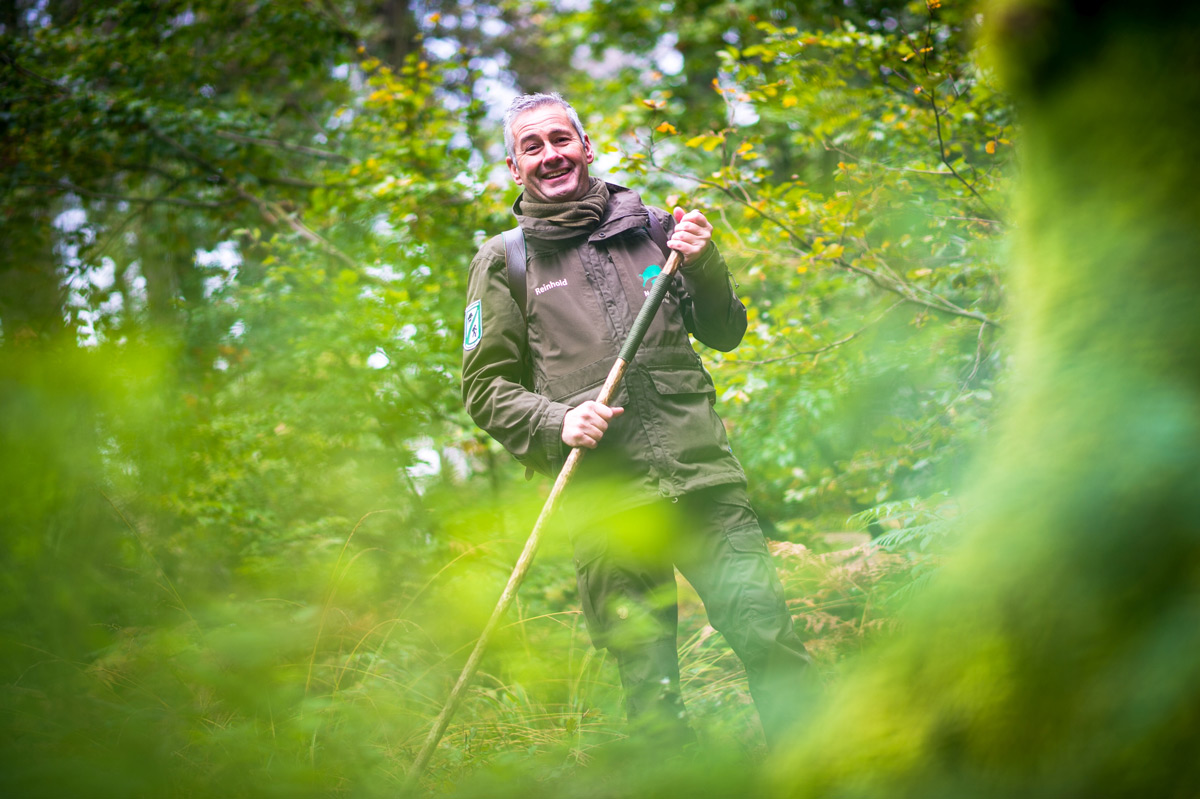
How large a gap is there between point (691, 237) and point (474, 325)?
794 millimetres

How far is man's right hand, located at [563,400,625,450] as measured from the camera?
2332 millimetres

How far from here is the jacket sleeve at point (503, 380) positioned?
2455 mm

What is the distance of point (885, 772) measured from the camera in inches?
39.6

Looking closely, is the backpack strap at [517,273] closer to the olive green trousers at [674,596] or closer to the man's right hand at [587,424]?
the man's right hand at [587,424]

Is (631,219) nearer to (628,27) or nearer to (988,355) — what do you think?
(988,355)

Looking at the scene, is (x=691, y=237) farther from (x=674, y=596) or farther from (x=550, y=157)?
(x=674, y=596)

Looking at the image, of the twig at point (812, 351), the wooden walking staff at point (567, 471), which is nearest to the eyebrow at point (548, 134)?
the wooden walking staff at point (567, 471)

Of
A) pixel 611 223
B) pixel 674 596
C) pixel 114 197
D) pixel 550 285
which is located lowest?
pixel 674 596

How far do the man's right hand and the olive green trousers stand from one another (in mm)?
269

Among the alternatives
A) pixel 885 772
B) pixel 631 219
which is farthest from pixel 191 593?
pixel 885 772

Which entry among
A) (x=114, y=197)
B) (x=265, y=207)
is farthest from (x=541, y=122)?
(x=114, y=197)

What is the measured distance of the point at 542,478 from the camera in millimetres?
5562

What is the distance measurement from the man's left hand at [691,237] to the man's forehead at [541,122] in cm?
60

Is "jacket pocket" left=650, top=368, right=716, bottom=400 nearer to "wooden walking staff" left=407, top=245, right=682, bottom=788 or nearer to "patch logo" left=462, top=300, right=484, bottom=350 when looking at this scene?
"wooden walking staff" left=407, top=245, right=682, bottom=788
